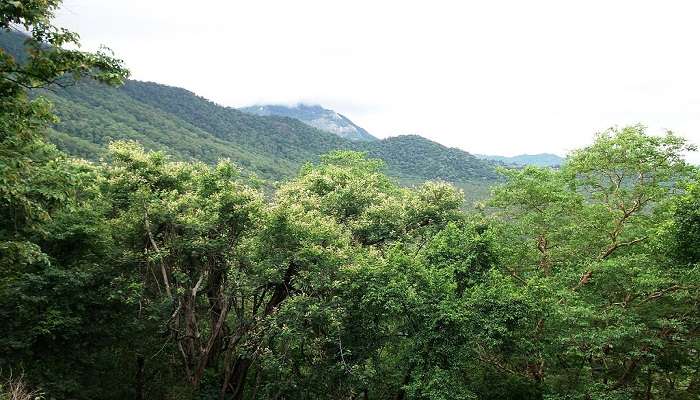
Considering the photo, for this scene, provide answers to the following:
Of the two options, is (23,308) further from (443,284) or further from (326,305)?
(443,284)

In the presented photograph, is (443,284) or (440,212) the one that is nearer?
(443,284)

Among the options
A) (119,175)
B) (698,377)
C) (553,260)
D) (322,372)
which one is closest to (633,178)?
(553,260)

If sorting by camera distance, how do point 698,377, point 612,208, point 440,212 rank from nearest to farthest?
point 698,377
point 612,208
point 440,212

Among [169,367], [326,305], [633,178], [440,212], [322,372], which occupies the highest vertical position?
[633,178]

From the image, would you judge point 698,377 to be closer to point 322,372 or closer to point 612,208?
point 612,208

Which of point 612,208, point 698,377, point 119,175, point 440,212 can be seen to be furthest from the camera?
point 440,212

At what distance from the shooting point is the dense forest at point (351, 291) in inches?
586

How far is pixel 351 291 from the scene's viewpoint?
52.8ft

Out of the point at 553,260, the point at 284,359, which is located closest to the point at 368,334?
the point at 284,359

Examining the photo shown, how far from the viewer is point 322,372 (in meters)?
16.1

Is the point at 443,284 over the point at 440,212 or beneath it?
beneath

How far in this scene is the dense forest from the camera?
14883 millimetres

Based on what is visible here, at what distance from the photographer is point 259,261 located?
16.6 metres

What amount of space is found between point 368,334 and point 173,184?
10818 mm
